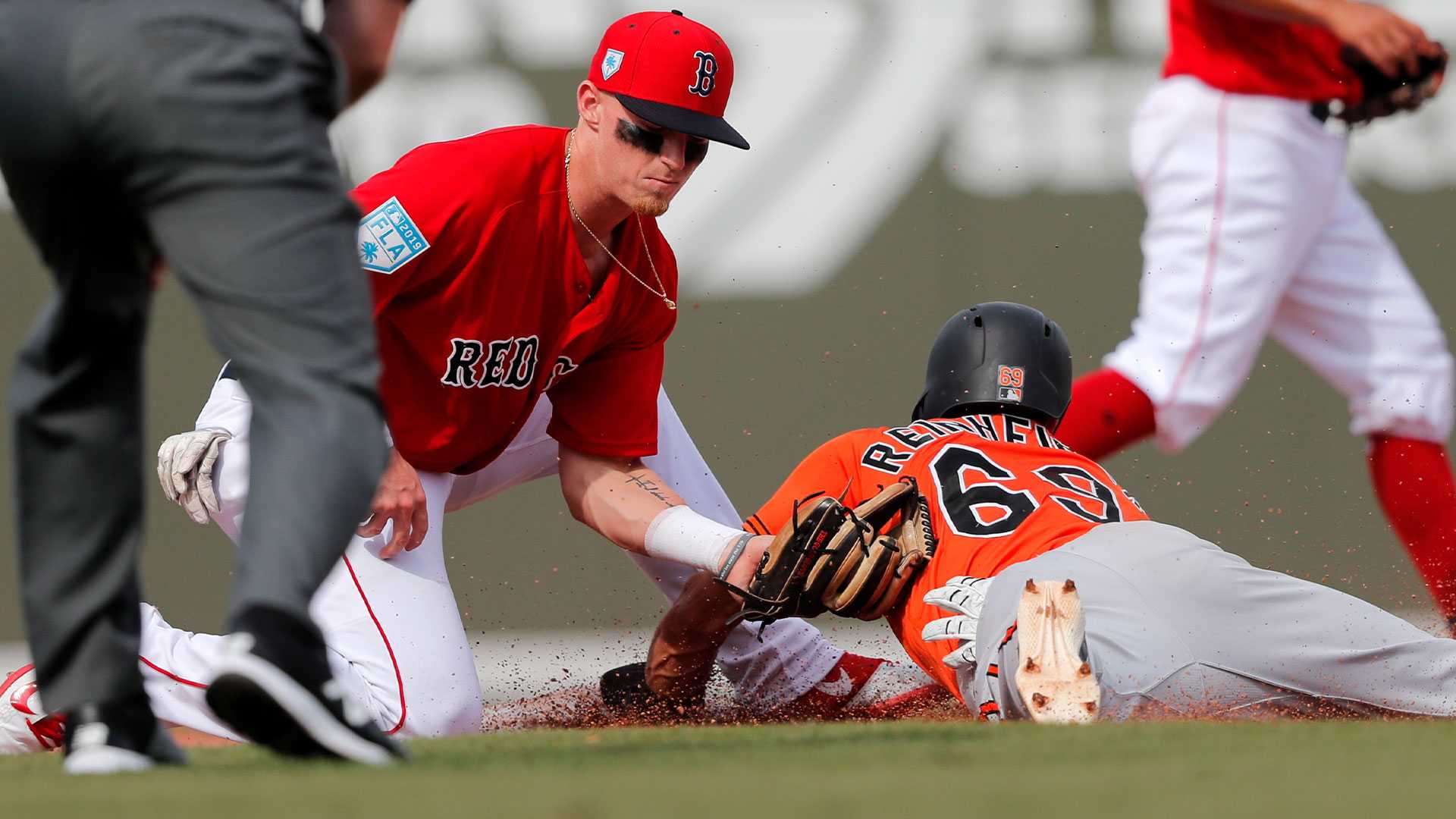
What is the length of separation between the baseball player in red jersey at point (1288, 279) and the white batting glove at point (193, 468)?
2.22 m

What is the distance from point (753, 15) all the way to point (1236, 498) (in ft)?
7.71

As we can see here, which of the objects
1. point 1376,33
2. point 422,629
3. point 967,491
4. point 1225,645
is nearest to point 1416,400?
point 1376,33

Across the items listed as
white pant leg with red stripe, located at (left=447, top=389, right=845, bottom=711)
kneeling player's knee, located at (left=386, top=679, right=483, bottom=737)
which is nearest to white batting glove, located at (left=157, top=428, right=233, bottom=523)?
white pant leg with red stripe, located at (left=447, top=389, right=845, bottom=711)

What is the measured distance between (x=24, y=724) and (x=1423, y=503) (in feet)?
11.6

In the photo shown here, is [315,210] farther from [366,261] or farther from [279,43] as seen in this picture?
[366,261]

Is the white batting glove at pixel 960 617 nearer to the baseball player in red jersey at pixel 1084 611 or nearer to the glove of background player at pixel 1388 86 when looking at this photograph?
the baseball player in red jersey at pixel 1084 611

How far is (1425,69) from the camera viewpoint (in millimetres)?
4691

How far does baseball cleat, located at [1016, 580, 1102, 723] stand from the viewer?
2.77 meters

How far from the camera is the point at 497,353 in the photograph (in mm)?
3631

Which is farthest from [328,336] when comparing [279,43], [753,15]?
[753,15]

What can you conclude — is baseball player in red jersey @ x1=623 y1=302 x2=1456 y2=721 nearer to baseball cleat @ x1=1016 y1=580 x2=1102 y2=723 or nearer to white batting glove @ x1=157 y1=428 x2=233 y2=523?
baseball cleat @ x1=1016 y1=580 x2=1102 y2=723

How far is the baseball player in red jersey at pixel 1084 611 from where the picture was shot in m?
2.95

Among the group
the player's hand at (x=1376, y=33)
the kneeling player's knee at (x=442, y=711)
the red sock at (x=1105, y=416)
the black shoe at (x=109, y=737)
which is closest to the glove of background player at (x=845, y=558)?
the kneeling player's knee at (x=442, y=711)

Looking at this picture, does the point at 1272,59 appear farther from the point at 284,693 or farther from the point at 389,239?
the point at 284,693
